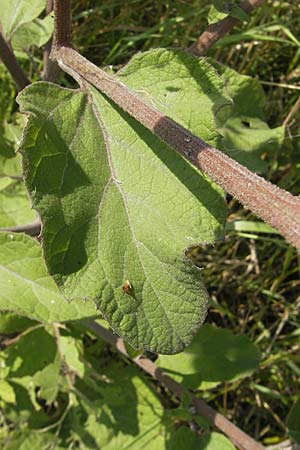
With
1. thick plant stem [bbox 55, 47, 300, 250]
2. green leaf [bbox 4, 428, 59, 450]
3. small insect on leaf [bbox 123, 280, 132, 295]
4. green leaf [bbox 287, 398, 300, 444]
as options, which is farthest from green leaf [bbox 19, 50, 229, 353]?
green leaf [bbox 4, 428, 59, 450]

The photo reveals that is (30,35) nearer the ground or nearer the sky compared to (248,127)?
nearer the sky

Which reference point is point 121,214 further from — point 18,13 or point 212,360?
point 212,360

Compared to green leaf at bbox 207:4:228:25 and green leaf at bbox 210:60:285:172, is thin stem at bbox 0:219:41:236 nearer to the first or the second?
green leaf at bbox 210:60:285:172

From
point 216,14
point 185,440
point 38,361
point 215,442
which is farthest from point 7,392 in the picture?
point 216,14

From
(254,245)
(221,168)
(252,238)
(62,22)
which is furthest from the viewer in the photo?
(254,245)

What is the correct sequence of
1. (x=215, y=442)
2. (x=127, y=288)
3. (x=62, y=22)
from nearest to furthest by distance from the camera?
(x=127, y=288)
(x=62, y=22)
(x=215, y=442)
